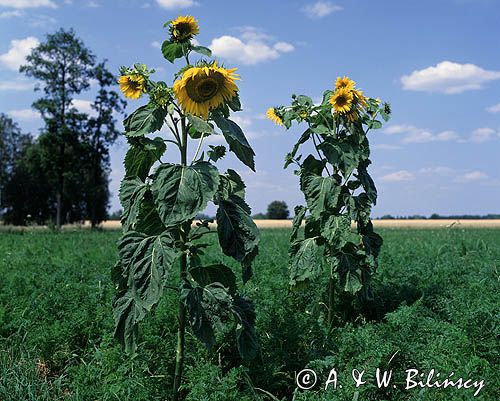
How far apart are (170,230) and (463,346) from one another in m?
2.31

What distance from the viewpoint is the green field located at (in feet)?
14.4

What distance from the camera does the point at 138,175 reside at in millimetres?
4234

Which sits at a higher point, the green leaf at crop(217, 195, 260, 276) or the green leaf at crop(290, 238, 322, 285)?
the green leaf at crop(217, 195, 260, 276)

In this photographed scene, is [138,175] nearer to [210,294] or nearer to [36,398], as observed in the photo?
[210,294]

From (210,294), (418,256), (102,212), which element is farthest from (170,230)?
(102,212)

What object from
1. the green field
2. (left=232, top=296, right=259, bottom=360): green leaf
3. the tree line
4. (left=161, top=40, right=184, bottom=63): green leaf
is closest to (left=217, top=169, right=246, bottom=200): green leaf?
(left=232, top=296, right=259, bottom=360): green leaf

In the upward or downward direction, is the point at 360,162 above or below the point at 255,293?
above

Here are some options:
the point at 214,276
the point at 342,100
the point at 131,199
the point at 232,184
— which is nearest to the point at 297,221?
the point at 342,100

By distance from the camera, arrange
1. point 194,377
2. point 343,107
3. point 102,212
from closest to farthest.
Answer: point 194,377 → point 343,107 → point 102,212

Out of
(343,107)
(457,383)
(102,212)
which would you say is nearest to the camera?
(457,383)

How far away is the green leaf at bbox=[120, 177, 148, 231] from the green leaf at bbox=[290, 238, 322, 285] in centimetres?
206

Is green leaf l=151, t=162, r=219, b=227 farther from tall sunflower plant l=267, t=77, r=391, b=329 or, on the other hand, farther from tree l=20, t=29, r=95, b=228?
tree l=20, t=29, r=95, b=228

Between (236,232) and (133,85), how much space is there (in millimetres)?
1189

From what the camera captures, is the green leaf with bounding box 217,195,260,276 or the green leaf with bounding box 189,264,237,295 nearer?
the green leaf with bounding box 217,195,260,276
